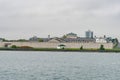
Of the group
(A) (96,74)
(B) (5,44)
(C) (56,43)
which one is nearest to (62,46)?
(C) (56,43)

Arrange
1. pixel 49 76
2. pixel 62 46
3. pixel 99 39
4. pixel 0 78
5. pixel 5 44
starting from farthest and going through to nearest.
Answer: pixel 99 39, pixel 5 44, pixel 62 46, pixel 49 76, pixel 0 78

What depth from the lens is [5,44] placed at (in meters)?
174

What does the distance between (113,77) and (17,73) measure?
8.39 m

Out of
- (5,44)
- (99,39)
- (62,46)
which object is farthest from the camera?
(99,39)

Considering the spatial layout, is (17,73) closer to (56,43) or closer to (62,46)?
(62,46)

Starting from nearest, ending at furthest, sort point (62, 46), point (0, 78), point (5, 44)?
point (0, 78) → point (62, 46) → point (5, 44)

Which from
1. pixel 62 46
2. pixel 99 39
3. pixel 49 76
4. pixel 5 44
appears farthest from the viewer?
pixel 99 39

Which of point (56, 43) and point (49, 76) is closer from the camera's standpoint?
point (49, 76)

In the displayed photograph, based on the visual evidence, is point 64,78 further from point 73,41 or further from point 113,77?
point 73,41

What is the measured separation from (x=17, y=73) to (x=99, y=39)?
153m

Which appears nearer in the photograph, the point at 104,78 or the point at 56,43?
the point at 104,78

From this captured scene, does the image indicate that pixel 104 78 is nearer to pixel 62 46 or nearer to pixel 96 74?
pixel 96 74

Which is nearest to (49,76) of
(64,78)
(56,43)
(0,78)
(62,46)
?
(64,78)

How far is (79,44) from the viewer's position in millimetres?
172750
